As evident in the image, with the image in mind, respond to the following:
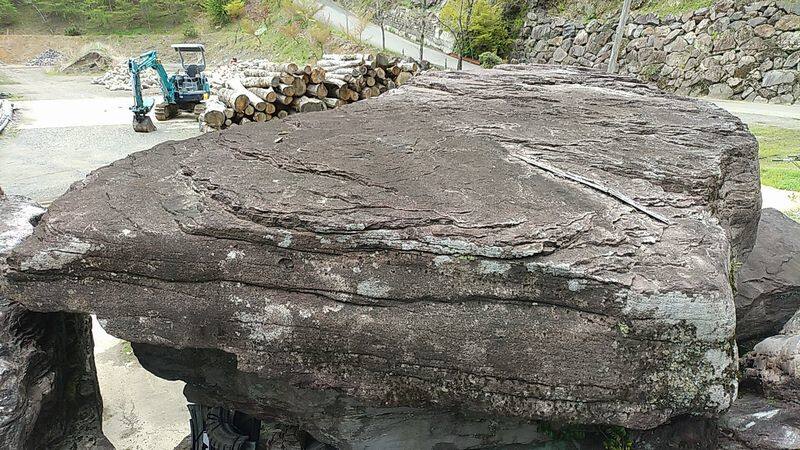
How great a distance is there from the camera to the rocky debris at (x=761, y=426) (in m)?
3.10

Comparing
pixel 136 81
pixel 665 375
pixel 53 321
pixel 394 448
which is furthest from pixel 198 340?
pixel 136 81

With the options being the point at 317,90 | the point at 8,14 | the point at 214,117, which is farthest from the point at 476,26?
the point at 8,14

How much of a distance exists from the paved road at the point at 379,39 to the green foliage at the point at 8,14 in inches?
868

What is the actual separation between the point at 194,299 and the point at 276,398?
35.8 inches

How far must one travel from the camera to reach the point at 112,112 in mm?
16219

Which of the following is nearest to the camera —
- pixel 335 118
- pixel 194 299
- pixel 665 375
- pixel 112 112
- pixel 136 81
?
pixel 665 375

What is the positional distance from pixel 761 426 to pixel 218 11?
33.1 metres

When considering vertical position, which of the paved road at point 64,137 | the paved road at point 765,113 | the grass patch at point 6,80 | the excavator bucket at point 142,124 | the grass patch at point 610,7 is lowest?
the grass patch at point 6,80

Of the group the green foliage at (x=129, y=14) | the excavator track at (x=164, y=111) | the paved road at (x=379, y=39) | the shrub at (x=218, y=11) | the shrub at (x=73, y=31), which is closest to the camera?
the excavator track at (x=164, y=111)

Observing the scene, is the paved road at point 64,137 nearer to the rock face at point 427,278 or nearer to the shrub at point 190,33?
the rock face at point 427,278

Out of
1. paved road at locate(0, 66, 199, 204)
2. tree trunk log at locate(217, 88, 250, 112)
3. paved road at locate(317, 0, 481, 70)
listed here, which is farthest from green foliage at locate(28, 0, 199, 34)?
tree trunk log at locate(217, 88, 250, 112)

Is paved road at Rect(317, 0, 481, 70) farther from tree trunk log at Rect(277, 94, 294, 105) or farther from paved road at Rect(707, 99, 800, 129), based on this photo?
tree trunk log at Rect(277, 94, 294, 105)

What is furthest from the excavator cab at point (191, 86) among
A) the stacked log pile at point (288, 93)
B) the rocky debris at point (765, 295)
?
the rocky debris at point (765, 295)

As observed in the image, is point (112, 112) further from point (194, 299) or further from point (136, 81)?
point (194, 299)
